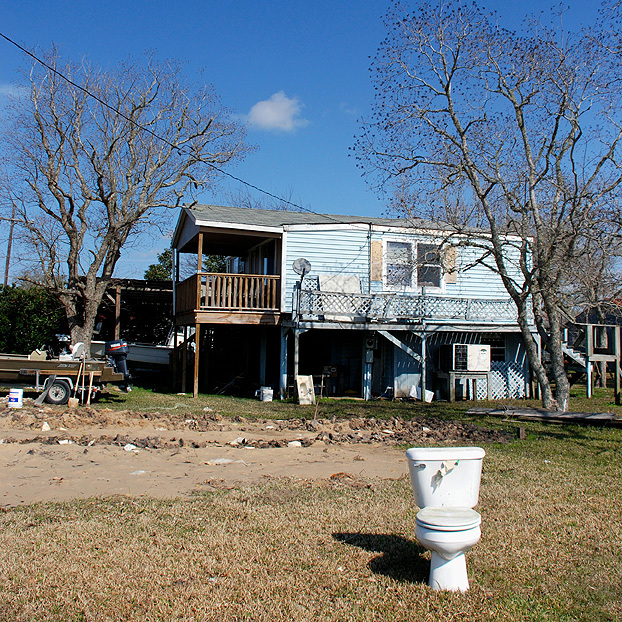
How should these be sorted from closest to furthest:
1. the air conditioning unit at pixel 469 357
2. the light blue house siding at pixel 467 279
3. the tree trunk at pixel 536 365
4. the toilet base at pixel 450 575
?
1. the toilet base at pixel 450 575
2. the tree trunk at pixel 536 365
3. the air conditioning unit at pixel 469 357
4. the light blue house siding at pixel 467 279

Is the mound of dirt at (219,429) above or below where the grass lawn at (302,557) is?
above

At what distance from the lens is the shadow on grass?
4.76m

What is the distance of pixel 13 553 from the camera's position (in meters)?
4.98

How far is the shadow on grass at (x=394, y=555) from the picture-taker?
15.6ft

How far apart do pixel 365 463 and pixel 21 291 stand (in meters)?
15.7

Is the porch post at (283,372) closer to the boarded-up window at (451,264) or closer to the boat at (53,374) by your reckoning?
the boat at (53,374)

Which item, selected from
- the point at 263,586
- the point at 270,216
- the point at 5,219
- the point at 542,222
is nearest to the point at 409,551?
the point at 263,586

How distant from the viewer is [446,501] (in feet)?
15.2

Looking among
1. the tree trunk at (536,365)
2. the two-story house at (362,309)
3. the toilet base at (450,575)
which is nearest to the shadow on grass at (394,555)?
the toilet base at (450,575)

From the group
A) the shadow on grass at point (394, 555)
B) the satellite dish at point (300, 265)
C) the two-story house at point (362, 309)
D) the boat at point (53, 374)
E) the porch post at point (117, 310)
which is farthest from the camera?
the porch post at point (117, 310)

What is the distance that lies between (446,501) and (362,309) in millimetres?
12959

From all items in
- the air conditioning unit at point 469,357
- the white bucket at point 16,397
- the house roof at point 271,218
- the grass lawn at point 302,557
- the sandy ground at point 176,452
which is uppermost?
the house roof at point 271,218

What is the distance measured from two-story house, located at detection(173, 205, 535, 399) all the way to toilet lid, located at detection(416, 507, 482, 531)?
12122 millimetres

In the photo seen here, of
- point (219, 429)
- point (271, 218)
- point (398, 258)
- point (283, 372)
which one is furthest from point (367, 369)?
point (219, 429)
